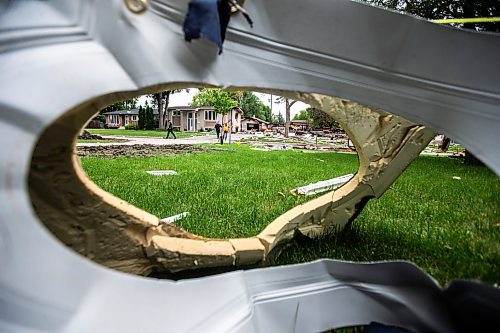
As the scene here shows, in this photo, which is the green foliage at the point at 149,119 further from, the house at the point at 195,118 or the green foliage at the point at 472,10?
the green foliage at the point at 472,10

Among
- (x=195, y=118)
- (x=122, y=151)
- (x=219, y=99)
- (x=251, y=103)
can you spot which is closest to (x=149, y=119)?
(x=195, y=118)

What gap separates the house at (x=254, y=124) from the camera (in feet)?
46.3

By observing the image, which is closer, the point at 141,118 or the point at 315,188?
the point at 315,188

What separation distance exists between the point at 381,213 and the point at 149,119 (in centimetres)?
2120

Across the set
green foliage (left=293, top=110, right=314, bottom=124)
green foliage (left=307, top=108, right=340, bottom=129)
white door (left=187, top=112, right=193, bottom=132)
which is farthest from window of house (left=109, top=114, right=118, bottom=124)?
green foliage (left=307, top=108, right=340, bottom=129)

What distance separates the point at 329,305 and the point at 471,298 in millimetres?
301

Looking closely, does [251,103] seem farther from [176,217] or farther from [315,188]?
[176,217]

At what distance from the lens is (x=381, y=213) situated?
2133mm

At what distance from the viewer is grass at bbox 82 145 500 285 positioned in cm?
109

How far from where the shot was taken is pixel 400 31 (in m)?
0.88

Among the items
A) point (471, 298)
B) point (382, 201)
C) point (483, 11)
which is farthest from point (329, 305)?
point (382, 201)

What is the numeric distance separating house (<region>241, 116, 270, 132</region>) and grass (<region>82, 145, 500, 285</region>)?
32.7ft

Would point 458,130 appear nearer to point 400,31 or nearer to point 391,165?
point 400,31

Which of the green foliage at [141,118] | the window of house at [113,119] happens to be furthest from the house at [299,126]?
the window of house at [113,119]
